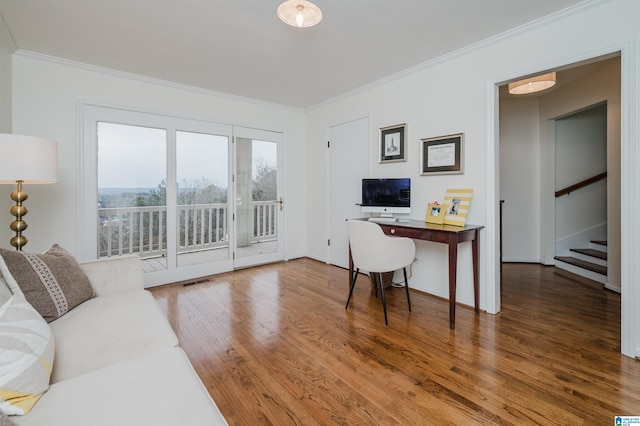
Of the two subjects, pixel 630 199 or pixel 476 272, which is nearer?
pixel 630 199

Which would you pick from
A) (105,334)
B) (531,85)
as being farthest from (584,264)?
(105,334)

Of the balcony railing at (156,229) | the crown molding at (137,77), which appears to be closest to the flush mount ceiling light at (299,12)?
the crown molding at (137,77)

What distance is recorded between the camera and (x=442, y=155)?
2953 millimetres

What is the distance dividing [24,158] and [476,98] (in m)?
3.45

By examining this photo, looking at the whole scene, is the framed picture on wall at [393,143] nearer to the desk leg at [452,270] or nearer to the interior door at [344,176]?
the interior door at [344,176]

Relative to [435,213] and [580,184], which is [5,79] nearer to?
[435,213]

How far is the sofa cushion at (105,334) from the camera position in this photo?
1.22 m

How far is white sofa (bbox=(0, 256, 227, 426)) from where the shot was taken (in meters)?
0.87

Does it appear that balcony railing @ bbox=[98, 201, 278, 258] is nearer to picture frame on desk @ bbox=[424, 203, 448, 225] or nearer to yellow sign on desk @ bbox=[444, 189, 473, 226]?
picture frame on desk @ bbox=[424, 203, 448, 225]

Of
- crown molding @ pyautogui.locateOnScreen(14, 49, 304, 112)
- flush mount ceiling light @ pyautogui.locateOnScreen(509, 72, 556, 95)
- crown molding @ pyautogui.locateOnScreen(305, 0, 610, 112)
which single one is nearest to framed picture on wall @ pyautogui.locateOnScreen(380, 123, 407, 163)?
crown molding @ pyautogui.locateOnScreen(305, 0, 610, 112)

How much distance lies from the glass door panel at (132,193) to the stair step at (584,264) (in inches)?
200

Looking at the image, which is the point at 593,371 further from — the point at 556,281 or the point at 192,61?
the point at 192,61

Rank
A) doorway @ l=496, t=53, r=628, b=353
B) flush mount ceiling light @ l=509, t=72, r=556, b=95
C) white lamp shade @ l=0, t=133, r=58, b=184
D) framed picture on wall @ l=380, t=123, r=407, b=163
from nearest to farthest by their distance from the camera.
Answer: white lamp shade @ l=0, t=133, r=58, b=184 < flush mount ceiling light @ l=509, t=72, r=556, b=95 < framed picture on wall @ l=380, t=123, r=407, b=163 < doorway @ l=496, t=53, r=628, b=353

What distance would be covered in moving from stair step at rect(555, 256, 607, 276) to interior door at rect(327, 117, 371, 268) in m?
2.78
